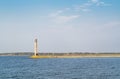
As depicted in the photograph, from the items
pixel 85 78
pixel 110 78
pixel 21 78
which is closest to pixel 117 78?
pixel 110 78

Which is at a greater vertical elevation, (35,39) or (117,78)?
(35,39)

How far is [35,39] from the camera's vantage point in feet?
423

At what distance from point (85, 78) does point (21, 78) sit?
8.80 m

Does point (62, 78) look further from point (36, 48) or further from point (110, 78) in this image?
point (36, 48)

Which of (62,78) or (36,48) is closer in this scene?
(62,78)

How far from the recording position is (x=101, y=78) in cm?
3947

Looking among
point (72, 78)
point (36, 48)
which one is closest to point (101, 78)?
point (72, 78)

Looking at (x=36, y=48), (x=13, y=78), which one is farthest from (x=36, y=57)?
(x=13, y=78)

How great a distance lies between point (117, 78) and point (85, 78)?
177 inches

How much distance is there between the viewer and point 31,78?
131 feet

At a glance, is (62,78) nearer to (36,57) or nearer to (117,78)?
(117,78)

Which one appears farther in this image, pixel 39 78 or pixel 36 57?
pixel 36 57

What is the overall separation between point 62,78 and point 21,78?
570cm

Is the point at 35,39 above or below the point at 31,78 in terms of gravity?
above
